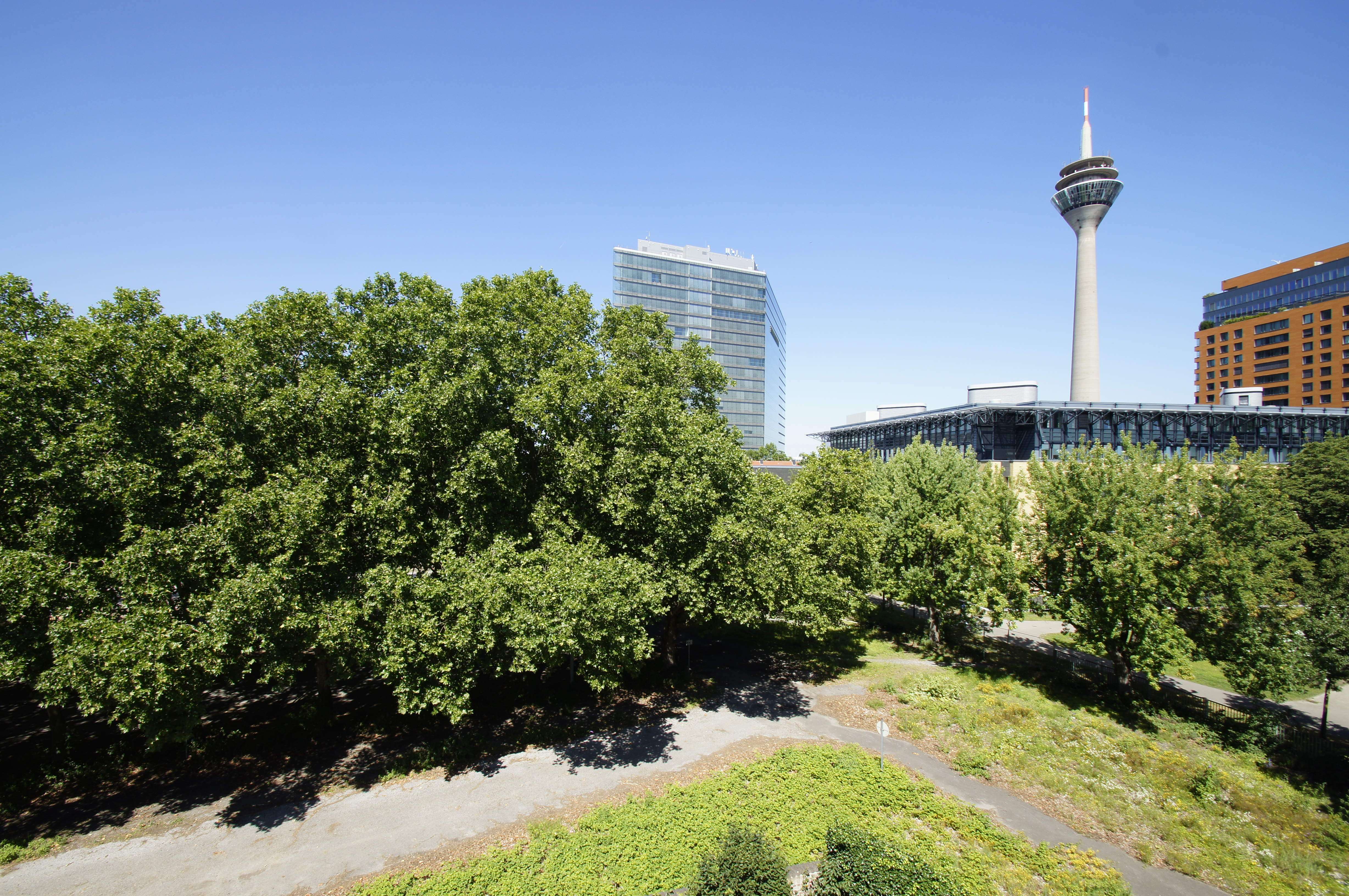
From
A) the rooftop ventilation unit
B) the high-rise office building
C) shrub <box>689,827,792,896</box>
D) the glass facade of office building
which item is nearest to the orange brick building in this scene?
the glass facade of office building

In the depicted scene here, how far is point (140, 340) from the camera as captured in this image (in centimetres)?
1689

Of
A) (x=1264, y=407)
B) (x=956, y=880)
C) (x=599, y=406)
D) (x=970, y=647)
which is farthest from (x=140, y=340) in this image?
(x=1264, y=407)

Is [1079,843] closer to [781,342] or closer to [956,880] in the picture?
[956,880]

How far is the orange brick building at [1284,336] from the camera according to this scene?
3671 inches

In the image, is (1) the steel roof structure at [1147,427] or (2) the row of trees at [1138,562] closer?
(2) the row of trees at [1138,562]

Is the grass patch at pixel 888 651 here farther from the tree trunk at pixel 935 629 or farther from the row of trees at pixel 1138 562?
the row of trees at pixel 1138 562

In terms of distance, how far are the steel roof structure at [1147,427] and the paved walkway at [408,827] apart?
50988 millimetres

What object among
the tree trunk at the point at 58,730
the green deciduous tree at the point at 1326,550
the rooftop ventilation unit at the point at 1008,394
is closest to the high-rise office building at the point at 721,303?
the rooftop ventilation unit at the point at 1008,394

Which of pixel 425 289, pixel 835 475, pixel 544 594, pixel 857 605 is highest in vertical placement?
pixel 425 289

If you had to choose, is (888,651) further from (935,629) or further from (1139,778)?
(1139,778)

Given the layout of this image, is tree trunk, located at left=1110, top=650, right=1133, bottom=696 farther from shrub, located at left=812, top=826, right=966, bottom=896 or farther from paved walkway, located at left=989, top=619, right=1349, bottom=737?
shrub, located at left=812, top=826, right=966, bottom=896

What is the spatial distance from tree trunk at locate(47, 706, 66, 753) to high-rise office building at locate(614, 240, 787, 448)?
91852 millimetres

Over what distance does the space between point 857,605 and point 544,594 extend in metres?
16.4

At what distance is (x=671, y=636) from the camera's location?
88.8ft
